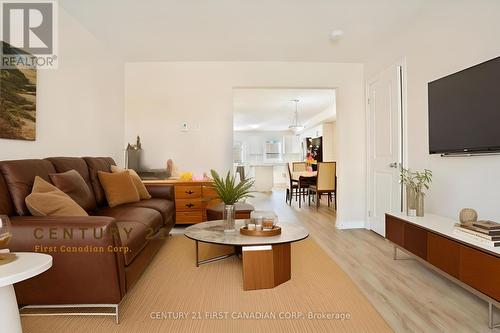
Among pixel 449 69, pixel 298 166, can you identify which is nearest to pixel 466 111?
pixel 449 69

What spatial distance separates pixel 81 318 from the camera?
5.93ft

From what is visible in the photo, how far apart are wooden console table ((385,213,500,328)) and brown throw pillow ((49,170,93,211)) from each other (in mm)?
2789

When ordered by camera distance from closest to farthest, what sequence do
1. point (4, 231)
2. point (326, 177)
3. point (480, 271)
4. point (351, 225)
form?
point (4, 231), point (480, 271), point (351, 225), point (326, 177)

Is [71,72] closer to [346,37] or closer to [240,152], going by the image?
[346,37]

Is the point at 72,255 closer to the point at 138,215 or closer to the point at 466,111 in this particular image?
the point at 138,215

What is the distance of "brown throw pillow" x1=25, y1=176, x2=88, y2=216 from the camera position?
1.84 m

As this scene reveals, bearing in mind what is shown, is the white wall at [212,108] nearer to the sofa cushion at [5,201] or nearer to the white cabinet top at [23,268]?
the sofa cushion at [5,201]

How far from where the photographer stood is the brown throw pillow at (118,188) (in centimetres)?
307

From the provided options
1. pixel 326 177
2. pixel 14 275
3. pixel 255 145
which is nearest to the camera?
pixel 14 275

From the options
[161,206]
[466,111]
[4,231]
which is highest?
[466,111]

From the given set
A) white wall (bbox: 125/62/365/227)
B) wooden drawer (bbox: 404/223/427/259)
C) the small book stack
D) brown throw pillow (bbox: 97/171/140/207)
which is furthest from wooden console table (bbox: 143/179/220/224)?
the small book stack

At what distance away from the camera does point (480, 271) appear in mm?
1767

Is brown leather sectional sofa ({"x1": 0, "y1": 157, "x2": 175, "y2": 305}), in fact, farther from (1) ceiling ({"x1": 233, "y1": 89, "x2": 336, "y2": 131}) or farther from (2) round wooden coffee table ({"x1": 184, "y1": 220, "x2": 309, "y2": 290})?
(1) ceiling ({"x1": 233, "y1": 89, "x2": 336, "y2": 131})

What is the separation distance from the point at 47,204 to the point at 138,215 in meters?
0.76
